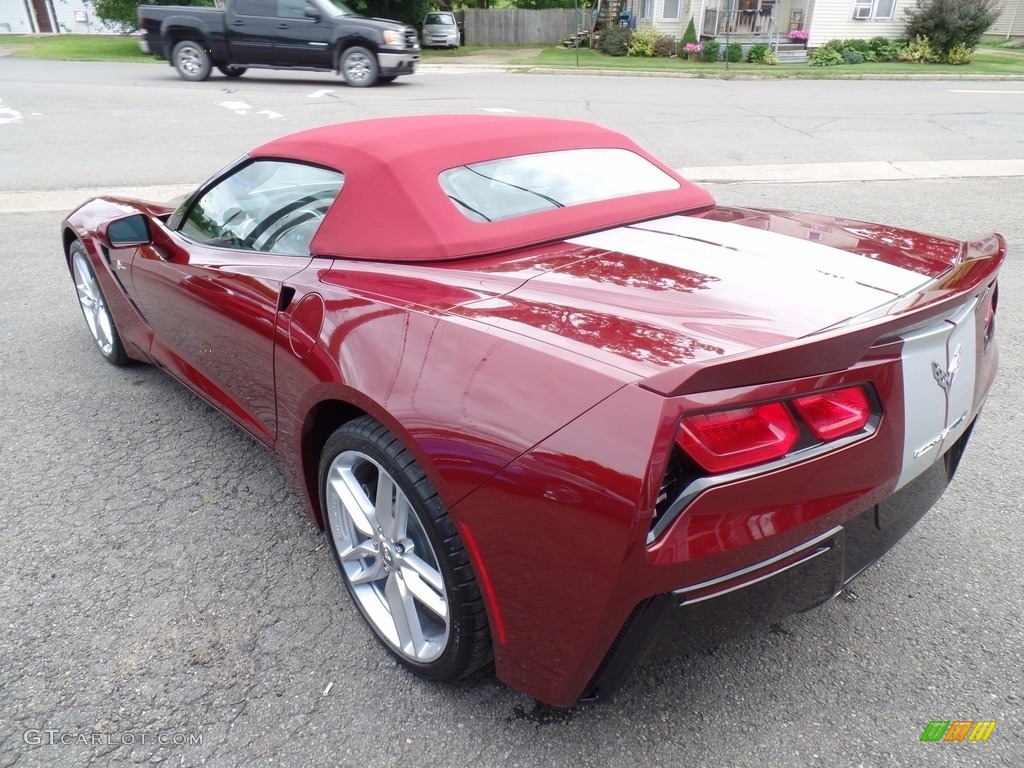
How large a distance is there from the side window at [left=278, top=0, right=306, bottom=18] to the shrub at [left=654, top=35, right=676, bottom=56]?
53.6ft

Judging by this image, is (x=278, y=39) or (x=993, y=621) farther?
(x=278, y=39)

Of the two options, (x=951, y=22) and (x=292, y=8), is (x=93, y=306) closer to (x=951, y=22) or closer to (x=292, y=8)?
(x=292, y=8)

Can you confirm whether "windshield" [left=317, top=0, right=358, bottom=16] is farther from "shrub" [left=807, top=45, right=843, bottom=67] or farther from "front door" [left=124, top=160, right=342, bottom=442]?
"shrub" [left=807, top=45, right=843, bottom=67]

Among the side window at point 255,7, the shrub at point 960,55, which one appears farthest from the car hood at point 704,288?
the shrub at point 960,55

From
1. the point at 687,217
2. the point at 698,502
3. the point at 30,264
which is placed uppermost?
the point at 687,217

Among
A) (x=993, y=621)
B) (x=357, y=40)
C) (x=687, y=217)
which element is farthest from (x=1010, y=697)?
(x=357, y=40)

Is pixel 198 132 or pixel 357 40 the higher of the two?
pixel 357 40

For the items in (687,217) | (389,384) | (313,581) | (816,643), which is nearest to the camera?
(389,384)

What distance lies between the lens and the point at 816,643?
2160 mm

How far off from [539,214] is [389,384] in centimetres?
95

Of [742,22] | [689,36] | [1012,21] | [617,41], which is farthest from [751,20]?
[1012,21]

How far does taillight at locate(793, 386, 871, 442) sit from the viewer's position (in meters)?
1.55

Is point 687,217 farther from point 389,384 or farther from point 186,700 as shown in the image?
point 186,700

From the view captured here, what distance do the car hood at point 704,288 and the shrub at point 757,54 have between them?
25672 millimetres
